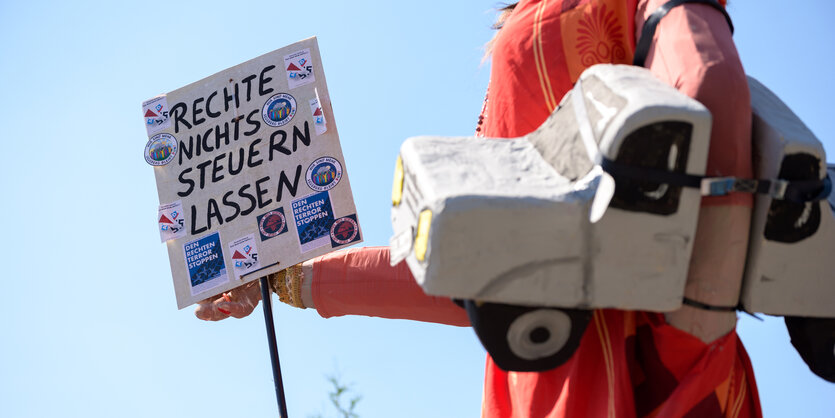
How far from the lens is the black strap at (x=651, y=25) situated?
2234 mm

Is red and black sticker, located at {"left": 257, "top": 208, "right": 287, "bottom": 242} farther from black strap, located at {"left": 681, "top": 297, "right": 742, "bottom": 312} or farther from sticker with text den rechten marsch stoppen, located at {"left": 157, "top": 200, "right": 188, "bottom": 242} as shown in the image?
black strap, located at {"left": 681, "top": 297, "right": 742, "bottom": 312}

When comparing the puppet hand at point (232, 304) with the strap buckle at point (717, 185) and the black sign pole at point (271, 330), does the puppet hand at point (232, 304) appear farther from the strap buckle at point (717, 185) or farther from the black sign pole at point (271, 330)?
the strap buckle at point (717, 185)

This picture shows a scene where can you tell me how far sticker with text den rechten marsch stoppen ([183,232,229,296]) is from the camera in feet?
10.0

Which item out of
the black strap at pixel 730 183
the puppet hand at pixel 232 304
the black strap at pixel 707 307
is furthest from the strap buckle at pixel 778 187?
the puppet hand at pixel 232 304

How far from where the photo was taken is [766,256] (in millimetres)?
2066

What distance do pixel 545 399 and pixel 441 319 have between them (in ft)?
1.69

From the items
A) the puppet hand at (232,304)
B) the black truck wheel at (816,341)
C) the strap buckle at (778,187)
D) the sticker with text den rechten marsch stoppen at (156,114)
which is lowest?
the black truck wheel at (816,341)

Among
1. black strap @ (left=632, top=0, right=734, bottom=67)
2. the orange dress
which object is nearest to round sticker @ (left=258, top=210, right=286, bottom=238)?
the orange dress

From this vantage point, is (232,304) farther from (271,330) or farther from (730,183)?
(730,183)

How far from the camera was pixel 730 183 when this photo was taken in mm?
1963

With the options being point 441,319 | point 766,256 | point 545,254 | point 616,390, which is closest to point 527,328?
point 545,254

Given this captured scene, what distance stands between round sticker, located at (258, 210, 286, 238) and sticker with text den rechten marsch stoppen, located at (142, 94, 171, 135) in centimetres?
54

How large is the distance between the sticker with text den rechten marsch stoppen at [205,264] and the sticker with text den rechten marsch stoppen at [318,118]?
49 centimetres

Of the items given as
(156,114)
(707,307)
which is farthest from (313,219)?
(707,307)
